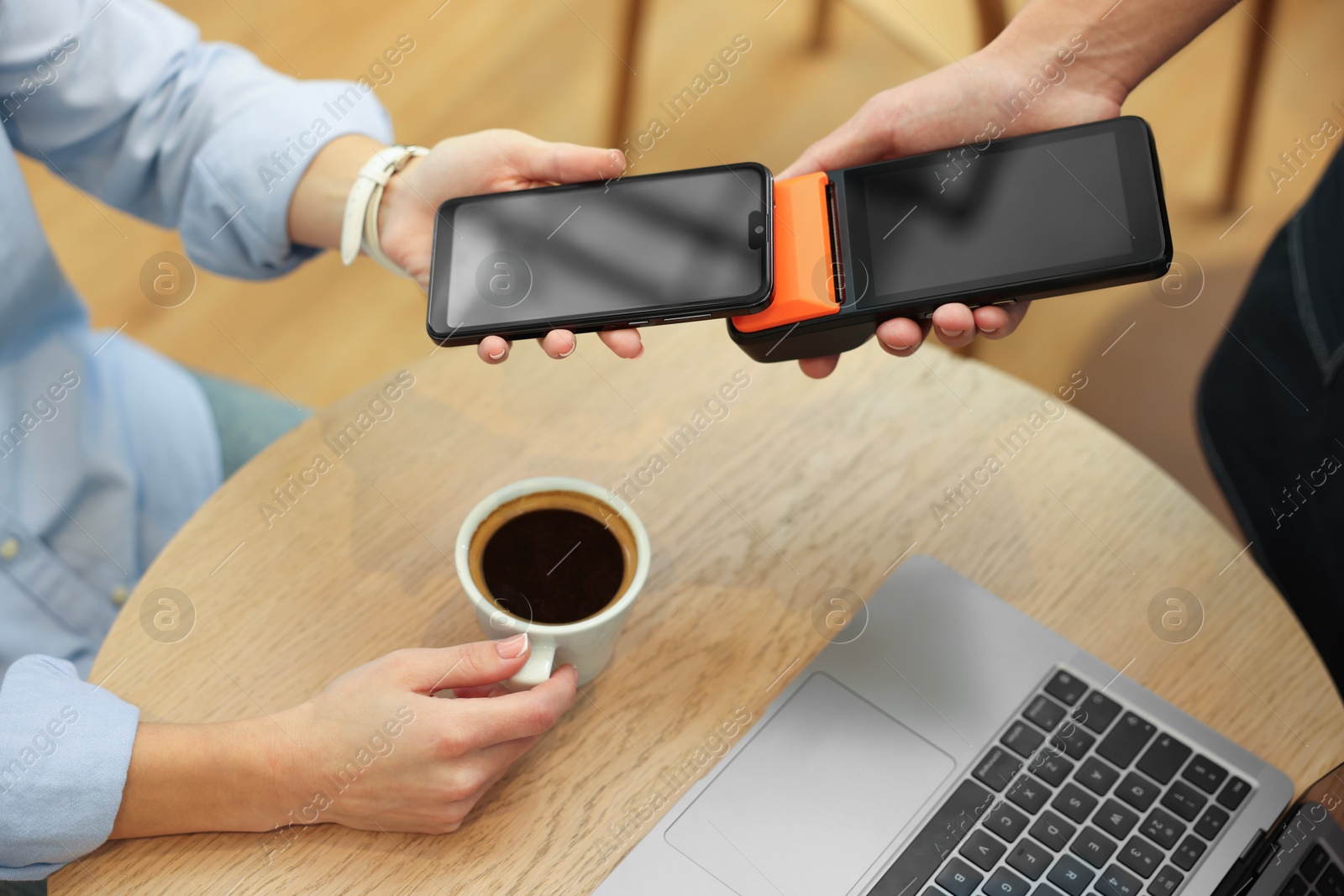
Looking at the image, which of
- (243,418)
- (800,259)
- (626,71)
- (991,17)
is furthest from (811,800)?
(626,71)

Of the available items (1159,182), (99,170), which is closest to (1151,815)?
(1159,182)

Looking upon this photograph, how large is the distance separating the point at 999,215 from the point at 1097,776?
1.24ft

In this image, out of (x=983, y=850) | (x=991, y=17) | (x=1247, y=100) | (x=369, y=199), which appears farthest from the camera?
(x=1247, y=100)

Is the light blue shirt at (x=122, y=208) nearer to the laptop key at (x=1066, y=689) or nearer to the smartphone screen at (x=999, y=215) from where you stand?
the smartphone screen at (x=999, y=215)

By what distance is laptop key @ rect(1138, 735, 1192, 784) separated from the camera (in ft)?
2.12

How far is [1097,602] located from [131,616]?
686 mm

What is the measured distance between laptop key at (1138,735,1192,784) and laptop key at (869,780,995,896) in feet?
0.34

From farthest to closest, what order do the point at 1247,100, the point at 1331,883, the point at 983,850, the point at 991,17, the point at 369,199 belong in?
the point at 1247,100, the point at 991,17, the point at 369,199, the point at 983,850, the point at 1331,883

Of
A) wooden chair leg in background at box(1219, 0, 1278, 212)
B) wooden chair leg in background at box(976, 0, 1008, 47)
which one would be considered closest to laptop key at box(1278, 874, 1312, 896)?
wooden chair leg in background at box(976, 0, 1008, 47)

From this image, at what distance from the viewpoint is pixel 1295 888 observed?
20.9 inches

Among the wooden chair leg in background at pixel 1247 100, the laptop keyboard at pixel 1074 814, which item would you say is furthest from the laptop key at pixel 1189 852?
the wooden chair leg in background at pixel 1247 100

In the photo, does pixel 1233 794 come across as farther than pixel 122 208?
No

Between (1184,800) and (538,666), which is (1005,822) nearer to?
(1184,800)

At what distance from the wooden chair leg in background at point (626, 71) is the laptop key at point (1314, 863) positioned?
4.57 feet
